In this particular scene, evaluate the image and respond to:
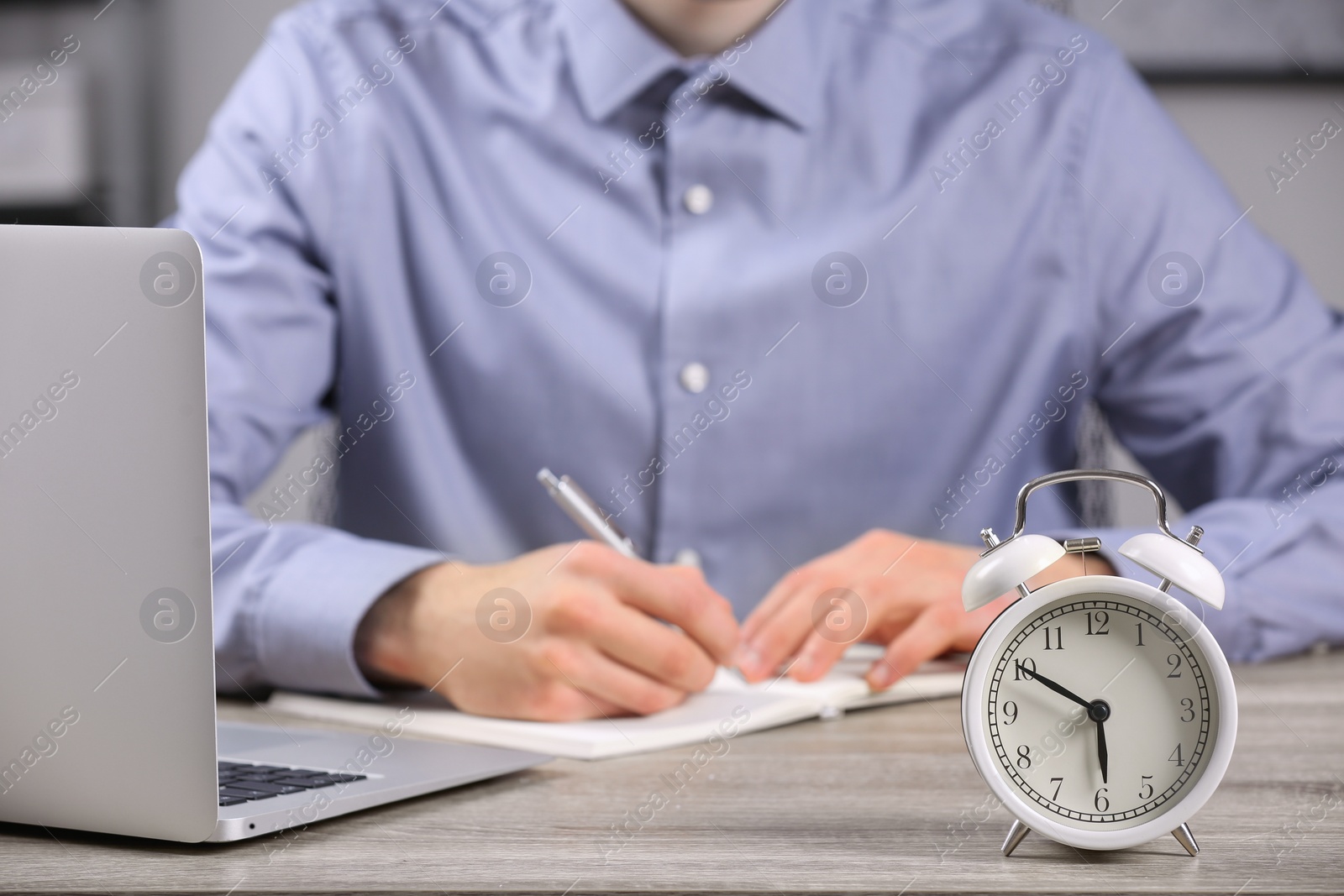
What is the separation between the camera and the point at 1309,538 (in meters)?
1.18

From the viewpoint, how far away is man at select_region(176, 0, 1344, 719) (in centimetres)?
136

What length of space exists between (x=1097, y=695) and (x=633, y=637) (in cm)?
35

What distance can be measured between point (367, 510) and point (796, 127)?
0.72m

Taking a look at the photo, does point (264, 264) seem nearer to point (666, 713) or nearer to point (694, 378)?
point (694, 378)

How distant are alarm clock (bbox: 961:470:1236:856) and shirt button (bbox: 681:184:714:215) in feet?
2.85

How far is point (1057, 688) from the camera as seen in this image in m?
0.55

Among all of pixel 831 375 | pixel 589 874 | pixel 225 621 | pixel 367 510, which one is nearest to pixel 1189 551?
pixel 589 874

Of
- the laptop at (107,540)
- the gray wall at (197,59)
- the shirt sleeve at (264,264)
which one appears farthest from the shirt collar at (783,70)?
the gray wall at (197,59)

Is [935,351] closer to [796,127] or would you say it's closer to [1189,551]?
[796,127]

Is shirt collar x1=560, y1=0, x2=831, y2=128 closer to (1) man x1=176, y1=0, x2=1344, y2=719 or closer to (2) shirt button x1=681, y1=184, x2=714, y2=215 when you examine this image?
(1) man x1=176, y1=0, x2=1344, y2=719

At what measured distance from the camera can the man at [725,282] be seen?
1.36 meters

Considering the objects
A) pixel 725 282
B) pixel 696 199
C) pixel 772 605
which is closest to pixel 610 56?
pixel 696 199

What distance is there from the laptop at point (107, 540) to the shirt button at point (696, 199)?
3.00 ft

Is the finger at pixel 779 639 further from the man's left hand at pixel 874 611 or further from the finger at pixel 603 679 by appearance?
the finger at pixel 603 679
